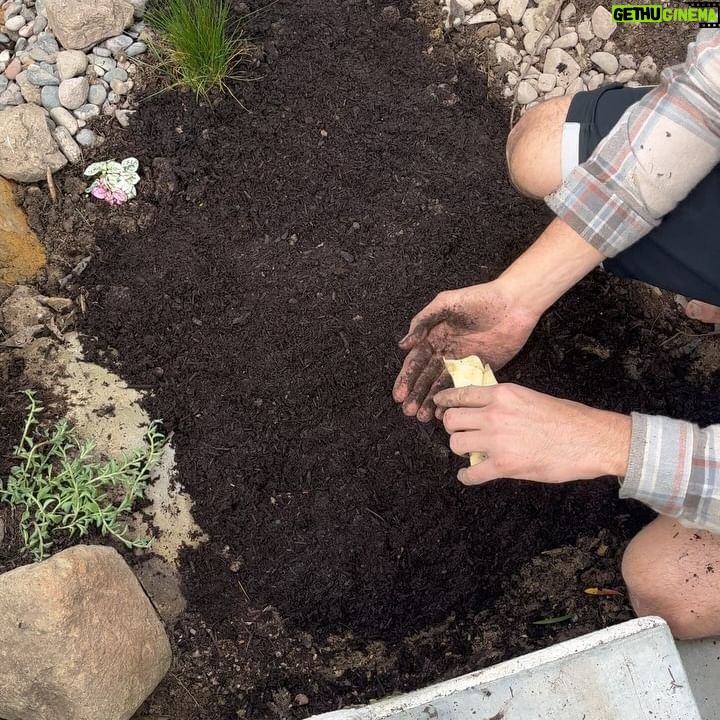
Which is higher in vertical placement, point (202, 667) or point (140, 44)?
point (140, 44)

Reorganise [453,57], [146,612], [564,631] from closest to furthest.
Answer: [146,612] → [564,631] → [453,57]

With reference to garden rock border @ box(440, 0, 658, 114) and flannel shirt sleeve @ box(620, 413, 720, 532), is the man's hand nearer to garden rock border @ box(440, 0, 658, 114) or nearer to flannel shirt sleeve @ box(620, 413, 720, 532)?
flannel shirt sleeve @ box(620, 413, 720, 532)

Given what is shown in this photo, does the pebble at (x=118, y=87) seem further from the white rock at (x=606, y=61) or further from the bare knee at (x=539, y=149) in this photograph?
the white rock at (x=606, y=61)

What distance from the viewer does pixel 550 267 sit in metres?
1.65

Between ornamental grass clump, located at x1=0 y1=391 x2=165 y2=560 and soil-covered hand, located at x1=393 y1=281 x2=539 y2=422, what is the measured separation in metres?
0.70

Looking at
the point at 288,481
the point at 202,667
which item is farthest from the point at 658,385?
the point at 202,667

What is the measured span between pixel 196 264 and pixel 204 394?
16.0 inches

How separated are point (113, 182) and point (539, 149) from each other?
1278 mm

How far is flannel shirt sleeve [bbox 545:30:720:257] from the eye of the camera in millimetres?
1485

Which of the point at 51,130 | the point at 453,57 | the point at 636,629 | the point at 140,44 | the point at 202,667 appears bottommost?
the point at 202,667

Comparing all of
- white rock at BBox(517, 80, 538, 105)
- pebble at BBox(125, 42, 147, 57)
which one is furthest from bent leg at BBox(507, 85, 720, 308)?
pebble at BBox(125, 42, 147, 57)

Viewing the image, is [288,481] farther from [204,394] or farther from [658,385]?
[658,385]

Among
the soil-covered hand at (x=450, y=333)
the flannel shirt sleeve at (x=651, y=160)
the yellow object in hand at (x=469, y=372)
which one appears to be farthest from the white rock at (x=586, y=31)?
the yellow object in hand at (x=469, y=372)

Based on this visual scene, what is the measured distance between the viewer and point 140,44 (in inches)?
89.1
